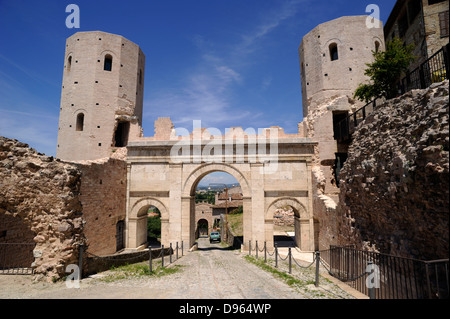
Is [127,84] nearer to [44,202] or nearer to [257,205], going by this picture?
[257,205]

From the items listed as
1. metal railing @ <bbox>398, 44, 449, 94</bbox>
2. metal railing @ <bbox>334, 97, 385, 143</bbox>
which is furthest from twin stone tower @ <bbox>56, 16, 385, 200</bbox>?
metal railing @ <bbox>398, 44, 449, 94</bbox>

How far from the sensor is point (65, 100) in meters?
17.2

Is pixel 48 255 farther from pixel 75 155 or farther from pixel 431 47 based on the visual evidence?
pixel 431 47

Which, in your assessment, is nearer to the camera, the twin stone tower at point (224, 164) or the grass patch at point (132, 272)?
the grass patch at point (132, 272)

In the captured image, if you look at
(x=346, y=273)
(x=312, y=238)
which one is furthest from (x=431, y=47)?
(x=346, y=273)

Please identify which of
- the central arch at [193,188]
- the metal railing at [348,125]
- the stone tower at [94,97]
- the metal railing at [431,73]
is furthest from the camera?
the stone tower at [94,97]

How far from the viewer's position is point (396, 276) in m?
5.11

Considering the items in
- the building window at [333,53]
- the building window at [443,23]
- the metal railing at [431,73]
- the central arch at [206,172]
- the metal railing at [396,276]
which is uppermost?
the building window at [443,23]

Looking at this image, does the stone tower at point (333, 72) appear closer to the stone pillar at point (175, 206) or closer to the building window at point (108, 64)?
the stone pillar at point (175, 206)

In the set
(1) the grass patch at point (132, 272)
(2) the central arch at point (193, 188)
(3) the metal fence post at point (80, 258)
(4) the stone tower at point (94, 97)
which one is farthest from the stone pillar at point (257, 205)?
(3) the metal fence post at point (80, 258)

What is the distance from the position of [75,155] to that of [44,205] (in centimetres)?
1142

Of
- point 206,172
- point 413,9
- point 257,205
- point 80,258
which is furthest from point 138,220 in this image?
point 413,9

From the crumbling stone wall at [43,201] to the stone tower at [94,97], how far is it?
34.7ft

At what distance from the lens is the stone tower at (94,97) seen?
16844 millimetres
